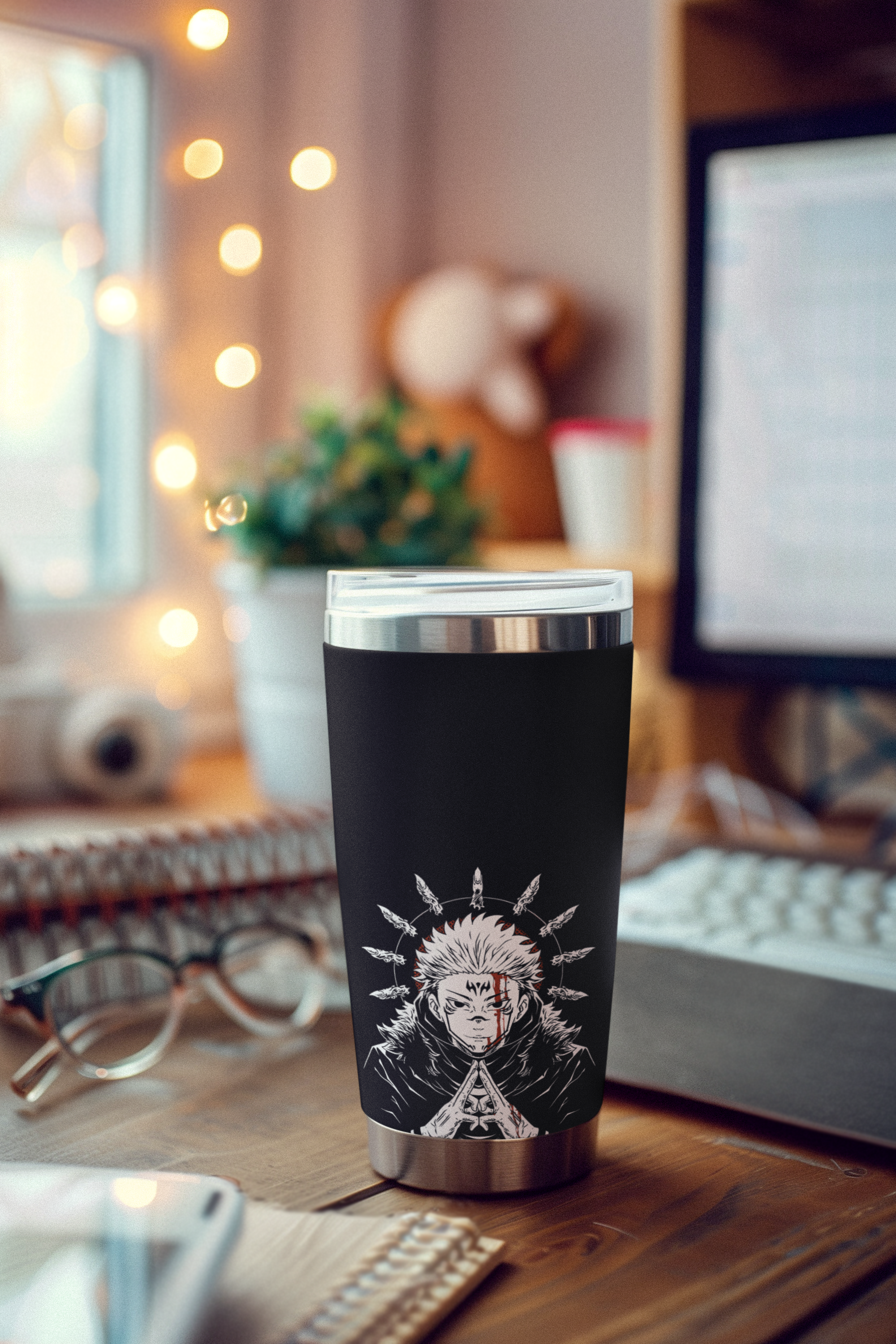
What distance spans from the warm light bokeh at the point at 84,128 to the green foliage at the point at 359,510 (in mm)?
542

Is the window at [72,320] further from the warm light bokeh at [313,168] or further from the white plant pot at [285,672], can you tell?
the white plant pot at [285,672]

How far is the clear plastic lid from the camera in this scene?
0.91 ft

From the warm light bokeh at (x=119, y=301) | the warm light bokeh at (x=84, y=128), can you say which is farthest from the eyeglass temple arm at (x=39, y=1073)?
the warm light bokeh at (x=84, y=128)

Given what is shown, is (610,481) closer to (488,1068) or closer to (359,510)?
(359,510)

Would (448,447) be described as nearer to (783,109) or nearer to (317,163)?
(317,163)

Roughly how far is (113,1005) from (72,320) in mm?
917

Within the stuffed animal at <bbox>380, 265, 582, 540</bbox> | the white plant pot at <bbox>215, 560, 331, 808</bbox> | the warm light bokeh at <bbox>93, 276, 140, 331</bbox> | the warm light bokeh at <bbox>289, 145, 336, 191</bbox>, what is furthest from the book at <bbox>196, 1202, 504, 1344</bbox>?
the warm light bokeh at <bbox>289, 145, 336, 191</bbox>

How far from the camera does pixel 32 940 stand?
1.42 feet

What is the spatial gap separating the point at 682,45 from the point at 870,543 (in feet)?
1.21

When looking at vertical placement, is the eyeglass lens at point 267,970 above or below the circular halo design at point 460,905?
below

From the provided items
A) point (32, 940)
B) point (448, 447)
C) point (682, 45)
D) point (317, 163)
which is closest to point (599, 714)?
point (32, 940)

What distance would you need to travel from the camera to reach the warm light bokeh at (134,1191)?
0.25m

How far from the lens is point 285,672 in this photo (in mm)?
790

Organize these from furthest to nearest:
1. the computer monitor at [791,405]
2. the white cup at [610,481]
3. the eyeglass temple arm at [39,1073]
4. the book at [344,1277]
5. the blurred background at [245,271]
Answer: the blurred background at [245,271], the white cup at [610,481], the computer monitor at [791,405], the eyeglass temple arm at [39,1073], the book at [344,1277]
